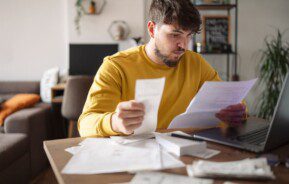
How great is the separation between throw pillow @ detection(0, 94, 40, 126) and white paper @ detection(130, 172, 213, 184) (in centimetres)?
230

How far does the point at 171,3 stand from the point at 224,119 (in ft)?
1.59

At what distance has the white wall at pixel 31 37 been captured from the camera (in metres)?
3.92

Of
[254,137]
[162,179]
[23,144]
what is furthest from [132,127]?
[23,144]

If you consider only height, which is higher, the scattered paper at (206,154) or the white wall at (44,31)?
the white wall at (44,31)

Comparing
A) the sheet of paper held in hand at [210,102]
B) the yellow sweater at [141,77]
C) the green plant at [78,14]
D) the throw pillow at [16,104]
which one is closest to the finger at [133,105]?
the sheet of paper held in hand at [210,102]

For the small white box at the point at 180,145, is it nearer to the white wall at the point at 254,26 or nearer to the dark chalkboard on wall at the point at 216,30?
the dark chalkboard on wall at the point at 216,30

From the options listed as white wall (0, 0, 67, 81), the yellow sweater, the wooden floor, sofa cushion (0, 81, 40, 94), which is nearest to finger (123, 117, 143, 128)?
the yellow sweater

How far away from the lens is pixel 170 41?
1290 mm

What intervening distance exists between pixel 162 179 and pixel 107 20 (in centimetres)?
336

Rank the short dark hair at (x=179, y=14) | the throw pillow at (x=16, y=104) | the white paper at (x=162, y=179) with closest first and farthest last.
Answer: the white paper at (x=162, y=179) → the short dark hair at (x=179, y=14) → the throw pillow at (x=16, y=104)

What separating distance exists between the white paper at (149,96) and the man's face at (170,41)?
0.48 m

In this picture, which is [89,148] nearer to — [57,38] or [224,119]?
[224,119]

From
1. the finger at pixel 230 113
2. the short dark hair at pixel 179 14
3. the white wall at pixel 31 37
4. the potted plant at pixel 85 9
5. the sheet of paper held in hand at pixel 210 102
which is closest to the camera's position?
the sheet of paper held in hand at pixel 210 102

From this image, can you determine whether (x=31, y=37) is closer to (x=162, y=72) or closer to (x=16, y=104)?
(x=16, y=104)
